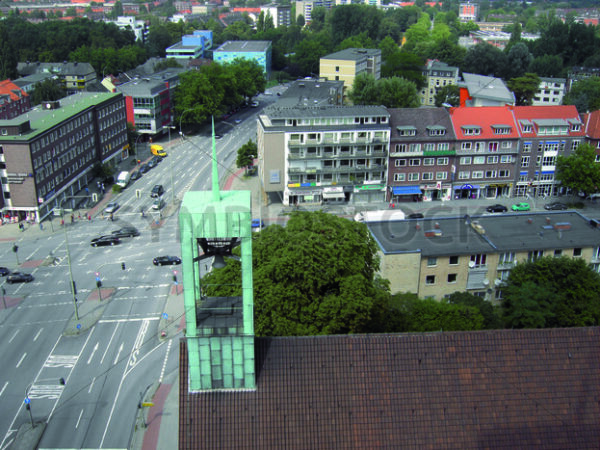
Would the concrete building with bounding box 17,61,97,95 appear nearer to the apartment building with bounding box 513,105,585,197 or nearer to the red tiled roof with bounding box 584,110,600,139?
the apartment building with bounding box 513,105,585,197

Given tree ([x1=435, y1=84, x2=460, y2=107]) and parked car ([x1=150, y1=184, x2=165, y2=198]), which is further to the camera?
tree ([x1=435, y1=84, x2=460, y2=107])

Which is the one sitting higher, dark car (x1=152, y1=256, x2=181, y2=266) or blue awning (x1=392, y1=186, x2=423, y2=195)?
blue awning (x1=392, y1=186, x2=423, y2=195)

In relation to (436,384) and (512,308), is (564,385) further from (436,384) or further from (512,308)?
(512,308)

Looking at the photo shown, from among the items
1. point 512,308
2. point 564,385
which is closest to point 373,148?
point 512,308

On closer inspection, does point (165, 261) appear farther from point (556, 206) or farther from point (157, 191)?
point (556, 206)

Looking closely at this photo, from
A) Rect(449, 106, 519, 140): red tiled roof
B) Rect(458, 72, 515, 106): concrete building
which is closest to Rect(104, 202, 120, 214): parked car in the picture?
Rect(449, 106, 519, 140): red tiled roof

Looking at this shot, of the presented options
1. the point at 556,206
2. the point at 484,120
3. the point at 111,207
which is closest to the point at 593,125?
the point at 556,206

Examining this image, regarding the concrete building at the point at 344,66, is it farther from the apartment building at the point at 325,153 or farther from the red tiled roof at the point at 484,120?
the apartment building at the point at 325,153

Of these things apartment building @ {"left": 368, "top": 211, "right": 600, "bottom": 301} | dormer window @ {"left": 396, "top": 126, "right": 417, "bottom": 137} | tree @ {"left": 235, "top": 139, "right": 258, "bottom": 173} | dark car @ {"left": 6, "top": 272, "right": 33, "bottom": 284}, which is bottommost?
dark car @ {"left": 6, "top": 272, "right": 33, "bottom": 284}
